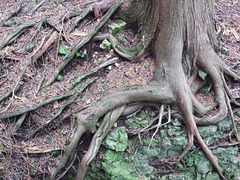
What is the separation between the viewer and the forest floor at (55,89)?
4176mm

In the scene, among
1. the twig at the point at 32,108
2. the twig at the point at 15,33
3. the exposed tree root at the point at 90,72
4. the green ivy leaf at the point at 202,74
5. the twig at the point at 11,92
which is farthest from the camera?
the green ivy leaf at the point at 202,74

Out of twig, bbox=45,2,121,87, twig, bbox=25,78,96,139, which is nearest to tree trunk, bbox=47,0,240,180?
twig, bbox=25,78,96,139

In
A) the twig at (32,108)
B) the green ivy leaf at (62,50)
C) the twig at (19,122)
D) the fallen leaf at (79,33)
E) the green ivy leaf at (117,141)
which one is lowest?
the green ivy leaf at (117,141)

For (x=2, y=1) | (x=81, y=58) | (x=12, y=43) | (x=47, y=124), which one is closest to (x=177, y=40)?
(x=81, y=58)

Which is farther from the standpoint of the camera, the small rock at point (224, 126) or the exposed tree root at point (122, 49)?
the exposed tree root at point (122, 49)

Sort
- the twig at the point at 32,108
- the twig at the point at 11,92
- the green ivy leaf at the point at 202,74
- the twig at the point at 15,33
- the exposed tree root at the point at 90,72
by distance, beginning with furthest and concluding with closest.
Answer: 1. the green ivy leaf at the point at 202,74
2. the twig at the point at 15,33
3. the exposed tree root at the point at 90,72
4. the twig at the point at 11,92
5. the twig at the point at 32,108

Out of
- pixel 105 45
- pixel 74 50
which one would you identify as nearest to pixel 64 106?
pixel 74 50

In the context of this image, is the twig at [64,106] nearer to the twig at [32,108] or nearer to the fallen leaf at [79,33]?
the twig at [32,108]

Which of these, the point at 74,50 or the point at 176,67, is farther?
the point at 74,50

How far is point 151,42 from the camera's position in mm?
4797

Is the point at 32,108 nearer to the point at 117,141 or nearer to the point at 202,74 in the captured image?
the point at 117,141

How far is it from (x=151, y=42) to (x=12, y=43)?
244 centimetres

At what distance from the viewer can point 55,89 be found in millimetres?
4531

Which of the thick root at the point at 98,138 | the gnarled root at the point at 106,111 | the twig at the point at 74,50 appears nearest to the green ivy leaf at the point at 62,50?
the twig at the point at 74,50
